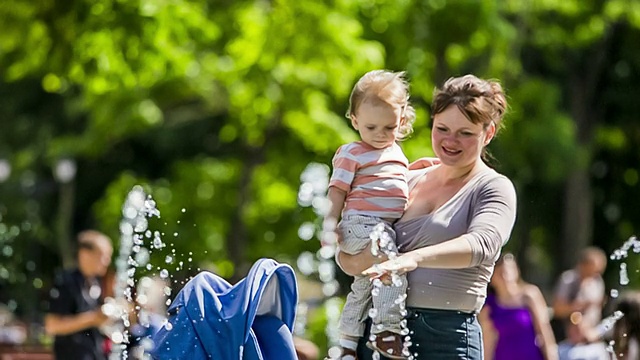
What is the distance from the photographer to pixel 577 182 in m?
22.1

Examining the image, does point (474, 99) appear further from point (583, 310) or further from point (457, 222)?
point (583, 310)

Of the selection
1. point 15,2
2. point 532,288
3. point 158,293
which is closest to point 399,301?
point 158,293

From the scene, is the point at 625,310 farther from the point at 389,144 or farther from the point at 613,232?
the point at 613,232

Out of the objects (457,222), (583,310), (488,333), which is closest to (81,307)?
(488,333)

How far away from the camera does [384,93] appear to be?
171 inches

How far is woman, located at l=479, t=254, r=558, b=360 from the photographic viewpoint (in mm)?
8516

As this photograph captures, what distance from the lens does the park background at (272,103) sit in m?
11.0

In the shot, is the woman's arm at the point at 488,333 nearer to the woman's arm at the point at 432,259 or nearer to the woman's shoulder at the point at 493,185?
the woman's shoulder at the point at 493,185

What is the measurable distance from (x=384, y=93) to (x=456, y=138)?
30 cm

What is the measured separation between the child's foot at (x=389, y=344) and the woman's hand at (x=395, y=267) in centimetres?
37

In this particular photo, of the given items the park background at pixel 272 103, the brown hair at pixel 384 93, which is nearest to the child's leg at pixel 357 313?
the brown hair at pixel 384 93

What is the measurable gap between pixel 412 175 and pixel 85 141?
1044cm

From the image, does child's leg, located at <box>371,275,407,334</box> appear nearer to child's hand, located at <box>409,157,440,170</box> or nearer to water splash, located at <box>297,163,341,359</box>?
child's hand, located at <box>409,157,440,170</box>

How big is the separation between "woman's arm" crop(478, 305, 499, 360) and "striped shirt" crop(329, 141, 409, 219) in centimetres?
444
